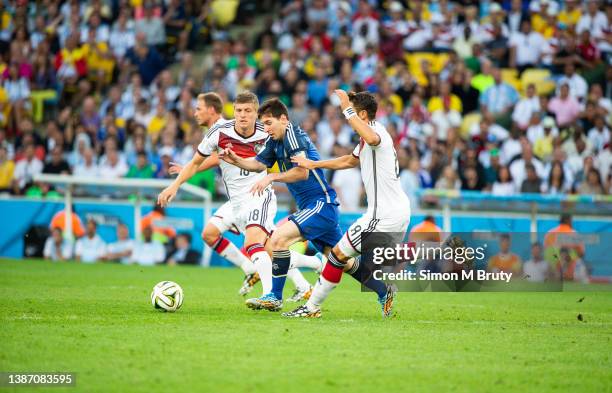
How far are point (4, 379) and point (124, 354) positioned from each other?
48.6 inches

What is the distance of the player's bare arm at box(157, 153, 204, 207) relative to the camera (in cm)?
1173

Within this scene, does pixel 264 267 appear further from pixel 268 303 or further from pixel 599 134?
pixel 599 134

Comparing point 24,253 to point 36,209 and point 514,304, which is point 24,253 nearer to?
point 36,209

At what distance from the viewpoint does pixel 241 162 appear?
467 inches

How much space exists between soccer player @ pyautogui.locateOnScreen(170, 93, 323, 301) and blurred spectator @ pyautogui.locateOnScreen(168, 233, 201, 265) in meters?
7.36

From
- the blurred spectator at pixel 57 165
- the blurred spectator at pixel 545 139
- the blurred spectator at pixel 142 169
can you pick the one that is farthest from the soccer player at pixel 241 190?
the blurred spectator at pixel 57 165

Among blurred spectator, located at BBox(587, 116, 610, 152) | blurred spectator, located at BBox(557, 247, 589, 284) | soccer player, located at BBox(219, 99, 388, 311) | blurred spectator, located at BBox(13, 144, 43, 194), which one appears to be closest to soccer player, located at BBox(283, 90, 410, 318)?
soccer player, located at BBox(219, 99, 388, 311)

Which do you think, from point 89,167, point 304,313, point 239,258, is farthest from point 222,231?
point 89,167

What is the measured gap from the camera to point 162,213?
2127 centimetres

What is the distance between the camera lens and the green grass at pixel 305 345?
7.18 metres

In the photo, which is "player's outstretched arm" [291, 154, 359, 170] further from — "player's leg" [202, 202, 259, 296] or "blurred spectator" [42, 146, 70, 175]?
"blurred spectator" [42, 146, 70, 175]

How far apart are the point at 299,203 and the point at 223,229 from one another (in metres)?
2.35

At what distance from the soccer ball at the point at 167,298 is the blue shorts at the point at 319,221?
156 cm

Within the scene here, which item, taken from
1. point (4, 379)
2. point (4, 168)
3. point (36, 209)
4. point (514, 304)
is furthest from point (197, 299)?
point (4, 168)
